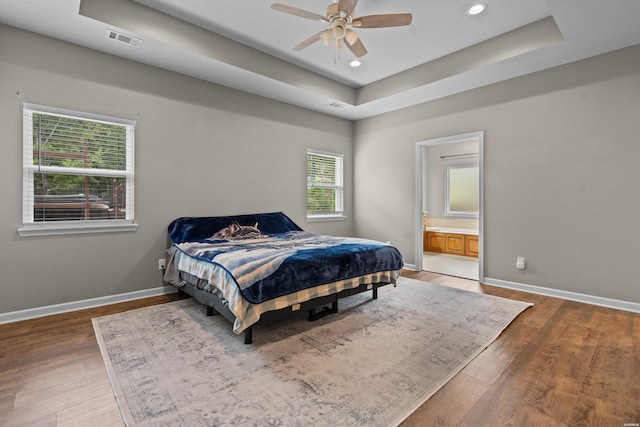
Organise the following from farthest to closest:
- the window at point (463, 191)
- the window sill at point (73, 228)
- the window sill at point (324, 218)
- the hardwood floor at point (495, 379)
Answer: the window at point (463, 191)
the window sill at point (324, 218)
the window sill at point (73, 228)
the hardwood floor at point (495, 379)

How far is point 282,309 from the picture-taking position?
2.48 meters

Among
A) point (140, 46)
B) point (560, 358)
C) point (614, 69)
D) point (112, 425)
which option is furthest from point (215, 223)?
point (614, 69)

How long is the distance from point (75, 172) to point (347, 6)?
3127 mm

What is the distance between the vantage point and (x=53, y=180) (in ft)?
10.00

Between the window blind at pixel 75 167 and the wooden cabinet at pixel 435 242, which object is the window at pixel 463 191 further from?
the window blind at pixel 75 167

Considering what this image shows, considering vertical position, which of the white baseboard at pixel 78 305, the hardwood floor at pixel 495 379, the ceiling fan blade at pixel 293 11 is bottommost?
the hardwood floor at pixel 495 379

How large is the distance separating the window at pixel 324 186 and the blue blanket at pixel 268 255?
1.33 meters

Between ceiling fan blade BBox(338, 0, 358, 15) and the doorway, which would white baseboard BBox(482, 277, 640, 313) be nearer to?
the doorway

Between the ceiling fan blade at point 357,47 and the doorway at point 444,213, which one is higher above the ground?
the ceiling fan blade at point 357,47

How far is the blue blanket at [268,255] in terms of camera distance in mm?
2358

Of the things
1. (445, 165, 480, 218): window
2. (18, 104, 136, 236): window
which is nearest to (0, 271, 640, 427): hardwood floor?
(18, 104, 136, 236): window

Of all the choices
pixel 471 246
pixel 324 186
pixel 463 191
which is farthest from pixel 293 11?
pixel 463 191

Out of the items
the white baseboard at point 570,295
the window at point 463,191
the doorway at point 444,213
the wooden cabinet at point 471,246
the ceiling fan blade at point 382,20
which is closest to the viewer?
the ceiling fan blade at point 382,20

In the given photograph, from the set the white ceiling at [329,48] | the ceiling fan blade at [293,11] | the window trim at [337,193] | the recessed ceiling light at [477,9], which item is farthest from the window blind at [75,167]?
the recessed ceiling light at [477,9]
